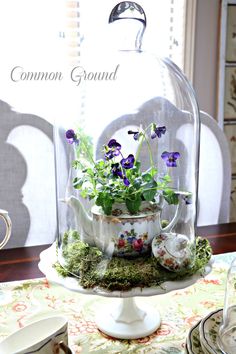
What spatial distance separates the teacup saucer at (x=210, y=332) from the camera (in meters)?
0.63

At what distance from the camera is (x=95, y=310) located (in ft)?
2.82

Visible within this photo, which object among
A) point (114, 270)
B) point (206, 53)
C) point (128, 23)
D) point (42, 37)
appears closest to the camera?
point (114, 270)

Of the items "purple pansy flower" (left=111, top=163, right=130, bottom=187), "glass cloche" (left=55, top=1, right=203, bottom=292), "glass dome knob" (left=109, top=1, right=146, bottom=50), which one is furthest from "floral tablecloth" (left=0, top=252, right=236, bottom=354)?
"glass dome knob" (left=109, top=1, right=146, bottom=50)

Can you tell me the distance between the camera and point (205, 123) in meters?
1.56

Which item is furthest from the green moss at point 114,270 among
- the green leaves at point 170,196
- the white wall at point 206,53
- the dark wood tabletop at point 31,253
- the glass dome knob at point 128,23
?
the white wall at point 206,53

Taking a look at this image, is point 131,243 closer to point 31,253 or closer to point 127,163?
point 127,163

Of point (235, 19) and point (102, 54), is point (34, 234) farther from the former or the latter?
point (235, 19)

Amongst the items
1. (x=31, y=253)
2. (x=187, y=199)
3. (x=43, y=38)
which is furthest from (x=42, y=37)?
(x=187, y=199)

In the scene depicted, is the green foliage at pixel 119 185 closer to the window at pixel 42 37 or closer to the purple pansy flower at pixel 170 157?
the purple pansy flower at pixel 170 157

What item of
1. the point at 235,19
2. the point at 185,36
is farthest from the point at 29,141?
the point at 235,19

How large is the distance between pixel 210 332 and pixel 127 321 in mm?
161

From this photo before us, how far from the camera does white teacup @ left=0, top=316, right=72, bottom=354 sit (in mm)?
589

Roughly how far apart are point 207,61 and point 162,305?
160 cm

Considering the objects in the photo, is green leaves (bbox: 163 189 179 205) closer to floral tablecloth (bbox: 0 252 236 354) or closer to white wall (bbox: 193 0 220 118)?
floral tablecloth (bbox: 0 252 236 354)
